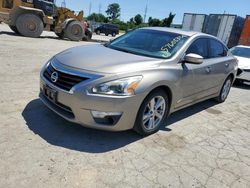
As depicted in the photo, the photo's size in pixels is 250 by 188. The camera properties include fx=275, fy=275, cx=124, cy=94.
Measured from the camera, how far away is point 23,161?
9.96ft

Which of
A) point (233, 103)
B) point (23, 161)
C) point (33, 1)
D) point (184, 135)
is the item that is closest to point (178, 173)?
point (184, 135)

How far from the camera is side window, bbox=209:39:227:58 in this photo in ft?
18.3

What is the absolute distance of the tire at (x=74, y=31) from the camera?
1816 cm

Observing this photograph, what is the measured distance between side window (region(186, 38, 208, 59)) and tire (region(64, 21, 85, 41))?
46.6 ft

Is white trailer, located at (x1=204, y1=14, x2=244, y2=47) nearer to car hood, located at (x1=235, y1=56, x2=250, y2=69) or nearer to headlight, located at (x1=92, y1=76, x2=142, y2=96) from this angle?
car hood, located at (x1=235, y1=56, x2=250, y2=69)

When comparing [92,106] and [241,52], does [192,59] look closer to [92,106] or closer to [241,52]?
[92,106]

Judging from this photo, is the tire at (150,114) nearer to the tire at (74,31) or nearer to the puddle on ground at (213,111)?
the puddle on ground at (213,111)

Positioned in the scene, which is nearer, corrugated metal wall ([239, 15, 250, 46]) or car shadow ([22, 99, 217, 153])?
car shadow ([22, 99, 217, 153])

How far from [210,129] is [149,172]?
208 centimetres

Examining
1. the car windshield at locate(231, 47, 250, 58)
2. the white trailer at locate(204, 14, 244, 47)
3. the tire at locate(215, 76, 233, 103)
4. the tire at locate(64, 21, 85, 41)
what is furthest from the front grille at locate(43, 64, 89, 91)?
the white trailer at locate(204, 14, 244, 47)

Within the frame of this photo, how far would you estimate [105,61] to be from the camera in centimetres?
380

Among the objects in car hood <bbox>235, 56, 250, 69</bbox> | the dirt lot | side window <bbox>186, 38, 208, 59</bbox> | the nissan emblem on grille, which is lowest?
the dirt lot

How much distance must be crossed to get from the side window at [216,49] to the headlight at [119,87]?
8.54ft

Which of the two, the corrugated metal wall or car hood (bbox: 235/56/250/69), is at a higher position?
the corrugated metal wall
